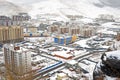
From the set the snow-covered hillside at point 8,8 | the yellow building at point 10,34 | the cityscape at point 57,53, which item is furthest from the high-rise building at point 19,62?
the snow-covered hillside at point 8,8

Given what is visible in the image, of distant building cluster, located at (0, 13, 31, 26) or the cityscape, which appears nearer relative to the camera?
the cityscape

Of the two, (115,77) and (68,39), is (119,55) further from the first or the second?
(68,39)

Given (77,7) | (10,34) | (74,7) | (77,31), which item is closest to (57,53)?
(10,34)

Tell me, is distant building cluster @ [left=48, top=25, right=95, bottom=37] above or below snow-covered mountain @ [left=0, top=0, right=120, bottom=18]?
below

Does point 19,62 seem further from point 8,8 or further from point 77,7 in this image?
point 77,7

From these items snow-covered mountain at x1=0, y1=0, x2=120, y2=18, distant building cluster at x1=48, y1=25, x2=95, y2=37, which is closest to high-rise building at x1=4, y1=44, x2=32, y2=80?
distant building cluster at x1=48, y1=25, x2=95, y2=37

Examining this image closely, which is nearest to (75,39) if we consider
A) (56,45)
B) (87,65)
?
(56,45)

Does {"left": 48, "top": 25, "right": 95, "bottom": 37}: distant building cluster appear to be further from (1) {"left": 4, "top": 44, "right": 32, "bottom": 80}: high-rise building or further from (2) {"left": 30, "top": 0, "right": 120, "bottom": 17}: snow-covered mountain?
(2) {"left": 30, "top": 0, "right": 120, "bottom": 17}: snow-covered mountain
